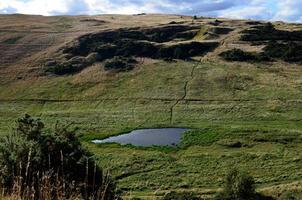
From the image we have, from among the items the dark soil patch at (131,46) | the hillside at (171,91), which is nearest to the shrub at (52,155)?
the hillside at (171,91)

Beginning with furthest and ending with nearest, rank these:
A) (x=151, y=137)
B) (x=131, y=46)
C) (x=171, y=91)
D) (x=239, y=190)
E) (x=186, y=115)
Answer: (x=131, y=46) → (x=171, y=91) → (x=186, y=115) → (x=151, y=137) → (x=239, y=190)

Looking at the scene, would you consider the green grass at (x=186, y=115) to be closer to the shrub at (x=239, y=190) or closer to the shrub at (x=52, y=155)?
the shrub at (x=239, y=190)

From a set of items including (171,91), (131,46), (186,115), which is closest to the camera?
(186,115)

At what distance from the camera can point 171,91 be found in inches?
3585

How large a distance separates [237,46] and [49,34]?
46.2 m

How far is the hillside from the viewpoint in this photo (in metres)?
54.7

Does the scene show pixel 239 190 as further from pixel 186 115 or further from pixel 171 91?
pixel 171 91

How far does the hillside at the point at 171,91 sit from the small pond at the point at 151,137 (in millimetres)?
1916

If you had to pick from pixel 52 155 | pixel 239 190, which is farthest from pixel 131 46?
pixel 52 155

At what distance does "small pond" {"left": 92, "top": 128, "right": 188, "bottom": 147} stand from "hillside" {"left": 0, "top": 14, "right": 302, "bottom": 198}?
1.92 meters

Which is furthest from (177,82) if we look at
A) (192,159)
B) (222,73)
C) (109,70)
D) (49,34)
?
(49,34)

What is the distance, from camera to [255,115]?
255ft

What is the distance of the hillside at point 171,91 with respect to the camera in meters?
54.7

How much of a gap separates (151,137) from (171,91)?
22.8 metres
